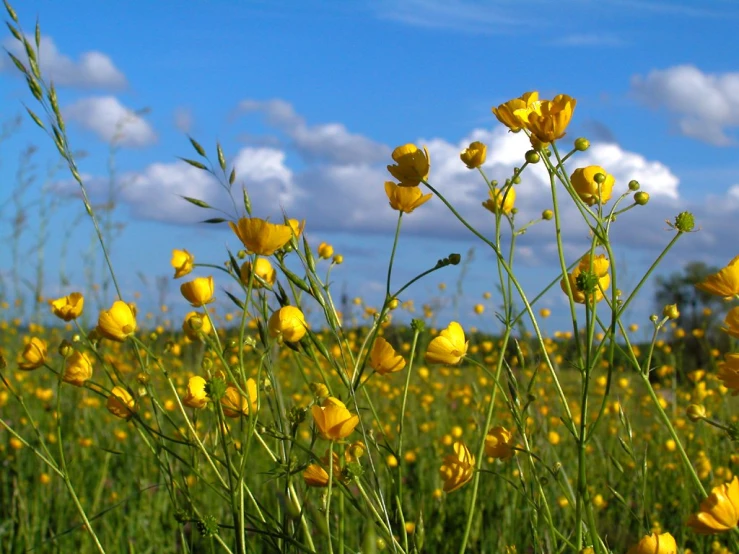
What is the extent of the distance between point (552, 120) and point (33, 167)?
3991 mm

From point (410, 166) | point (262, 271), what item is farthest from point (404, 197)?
point (262, 271)

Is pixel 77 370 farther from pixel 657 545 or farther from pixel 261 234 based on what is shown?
pixel 657 545

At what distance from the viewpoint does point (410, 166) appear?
4.32 feet

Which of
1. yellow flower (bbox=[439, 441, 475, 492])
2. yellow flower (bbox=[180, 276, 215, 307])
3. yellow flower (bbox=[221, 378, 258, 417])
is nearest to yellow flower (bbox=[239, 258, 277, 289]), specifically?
yellow flower (bbox=[180, 276, 215, 307])

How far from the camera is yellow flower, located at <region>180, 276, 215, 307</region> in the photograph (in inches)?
53.1

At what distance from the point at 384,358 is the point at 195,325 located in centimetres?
31

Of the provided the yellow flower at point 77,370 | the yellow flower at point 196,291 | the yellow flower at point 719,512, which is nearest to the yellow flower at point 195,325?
the yellow flower at point 196,291

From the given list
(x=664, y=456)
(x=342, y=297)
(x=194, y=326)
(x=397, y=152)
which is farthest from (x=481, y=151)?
(x=664, y=456)

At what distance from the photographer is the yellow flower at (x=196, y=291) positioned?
135 centimetres

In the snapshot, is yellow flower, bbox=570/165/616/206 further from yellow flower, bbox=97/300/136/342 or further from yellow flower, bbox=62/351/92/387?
yellow flower, bbox=62/351/92/387

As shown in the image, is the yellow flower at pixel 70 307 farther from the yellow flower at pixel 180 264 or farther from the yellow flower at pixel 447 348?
the yellow flower at pixel 447 348

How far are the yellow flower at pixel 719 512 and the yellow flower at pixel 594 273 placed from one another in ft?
0.97

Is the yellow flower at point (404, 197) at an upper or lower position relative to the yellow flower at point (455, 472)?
upper

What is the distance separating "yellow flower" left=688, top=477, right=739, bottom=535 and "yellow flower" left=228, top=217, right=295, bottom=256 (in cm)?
65
